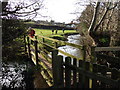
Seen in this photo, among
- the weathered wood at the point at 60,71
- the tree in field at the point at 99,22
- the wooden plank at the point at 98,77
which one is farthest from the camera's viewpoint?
the tree in field at the point at 99,22

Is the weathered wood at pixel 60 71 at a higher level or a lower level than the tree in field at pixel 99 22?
lower

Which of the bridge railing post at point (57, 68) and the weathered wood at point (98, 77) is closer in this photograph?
the weathered wood at point (98, 77)

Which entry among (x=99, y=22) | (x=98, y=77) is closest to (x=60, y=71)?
(x=98, y=77)

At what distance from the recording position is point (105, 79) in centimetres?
155

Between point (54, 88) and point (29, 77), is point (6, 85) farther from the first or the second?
point (54, 88)

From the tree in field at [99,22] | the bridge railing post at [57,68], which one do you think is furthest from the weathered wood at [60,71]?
the tree in field at [99,22]

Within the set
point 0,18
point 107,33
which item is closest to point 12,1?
point 0,18

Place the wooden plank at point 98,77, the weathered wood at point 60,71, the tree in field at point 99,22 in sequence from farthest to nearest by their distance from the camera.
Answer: the tree in field at point 99,22, the weathered wood at point 60,71, the wooden plank at point 98,77

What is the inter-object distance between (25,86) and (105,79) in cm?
181

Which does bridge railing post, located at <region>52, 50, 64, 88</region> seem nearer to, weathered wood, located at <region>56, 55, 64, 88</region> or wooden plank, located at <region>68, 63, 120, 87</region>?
weathered wood, located at <region>56, 55, 64, 88</region>

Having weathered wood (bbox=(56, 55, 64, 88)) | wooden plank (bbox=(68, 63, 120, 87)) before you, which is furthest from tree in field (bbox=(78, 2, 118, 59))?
wooden plank (bbox=(68, 63, 120, 87))

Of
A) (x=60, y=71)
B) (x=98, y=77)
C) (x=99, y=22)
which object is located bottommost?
(x=60, y=71)

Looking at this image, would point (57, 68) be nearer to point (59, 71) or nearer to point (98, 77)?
point (59, 71)

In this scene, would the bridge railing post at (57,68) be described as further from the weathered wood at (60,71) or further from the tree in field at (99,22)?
the tree in field at (99,22)
